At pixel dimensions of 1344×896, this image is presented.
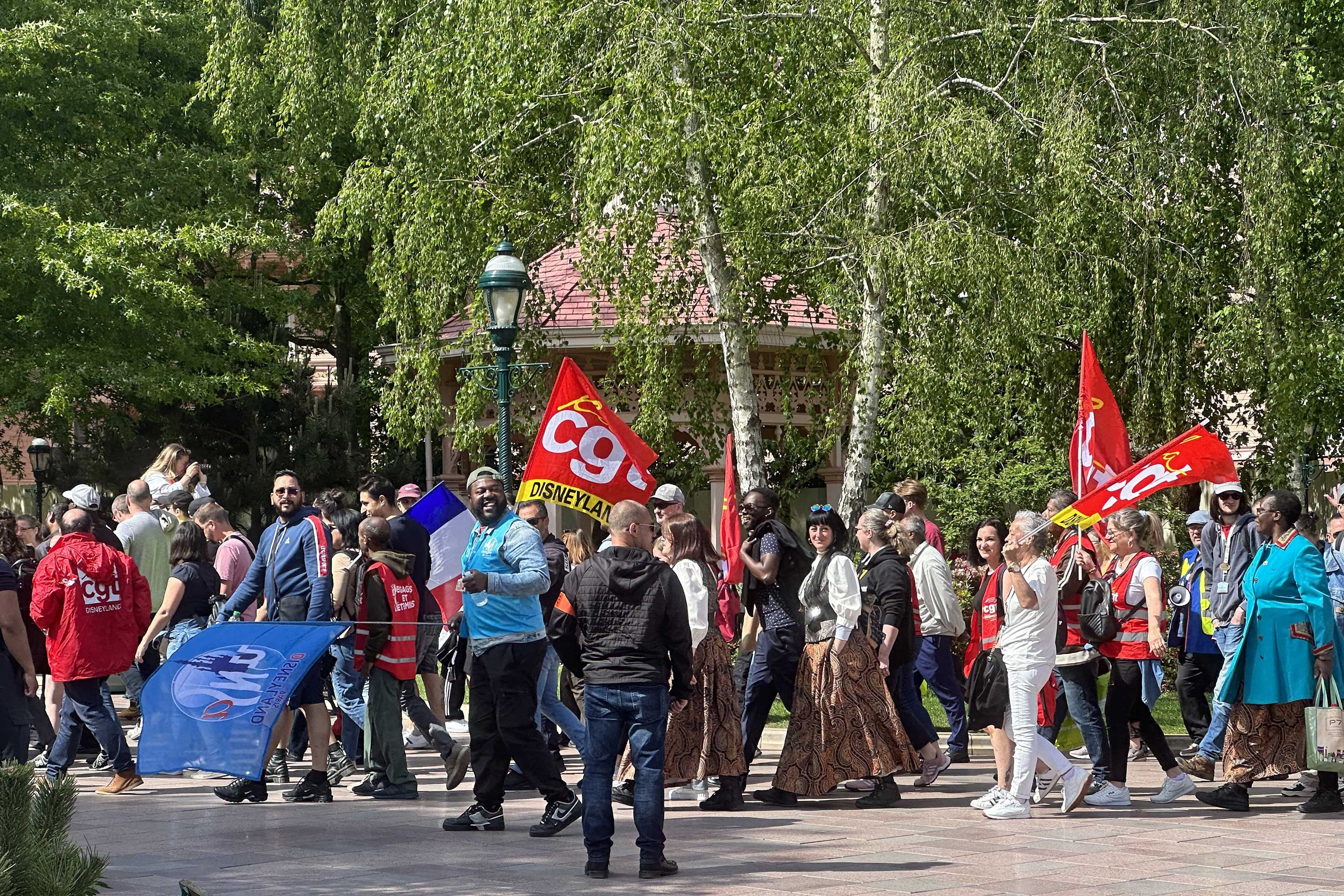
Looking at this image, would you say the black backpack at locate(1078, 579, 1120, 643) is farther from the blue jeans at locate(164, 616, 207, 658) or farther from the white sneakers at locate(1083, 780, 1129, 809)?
the blue jeans at locate(164, 616, 207, 658)

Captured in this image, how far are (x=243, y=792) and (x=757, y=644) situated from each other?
10.8 ft

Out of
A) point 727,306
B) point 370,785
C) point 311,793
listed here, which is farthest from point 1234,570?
point 727,306

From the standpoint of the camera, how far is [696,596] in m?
10.2

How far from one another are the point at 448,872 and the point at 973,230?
9.46 metres

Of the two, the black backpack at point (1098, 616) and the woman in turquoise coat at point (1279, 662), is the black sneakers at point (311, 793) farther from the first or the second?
the woman in turquoise coat at point (1279, 662)

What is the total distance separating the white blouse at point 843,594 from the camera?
10234 millimetres

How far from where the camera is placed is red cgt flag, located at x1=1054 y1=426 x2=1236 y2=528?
420 inches

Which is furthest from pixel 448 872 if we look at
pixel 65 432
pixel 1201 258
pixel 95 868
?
pixel 65 432

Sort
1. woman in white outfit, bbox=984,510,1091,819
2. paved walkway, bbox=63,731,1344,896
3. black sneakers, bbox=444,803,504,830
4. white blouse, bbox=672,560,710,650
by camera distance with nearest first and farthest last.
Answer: paved walkway, bbox=63,731,1344,896
black sneakers, bbox=444,803,504,830
woman in white outfit, bbox=984,510,1091,819
white blouse, bbox=672,560,710,650

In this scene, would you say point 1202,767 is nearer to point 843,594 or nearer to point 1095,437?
point 1095,437

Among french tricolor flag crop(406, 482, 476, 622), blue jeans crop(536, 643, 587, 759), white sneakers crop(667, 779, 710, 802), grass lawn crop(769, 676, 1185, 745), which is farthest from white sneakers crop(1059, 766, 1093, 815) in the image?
french tricolor flag crop(406, 482, 476, 622)

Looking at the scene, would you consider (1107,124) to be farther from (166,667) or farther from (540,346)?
(166,667)

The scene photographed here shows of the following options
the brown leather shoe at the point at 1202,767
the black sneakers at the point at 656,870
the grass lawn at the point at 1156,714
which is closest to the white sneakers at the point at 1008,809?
the brown leather shoe at the point at 1202,767

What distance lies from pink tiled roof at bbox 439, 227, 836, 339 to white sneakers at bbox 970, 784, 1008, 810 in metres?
8.35
